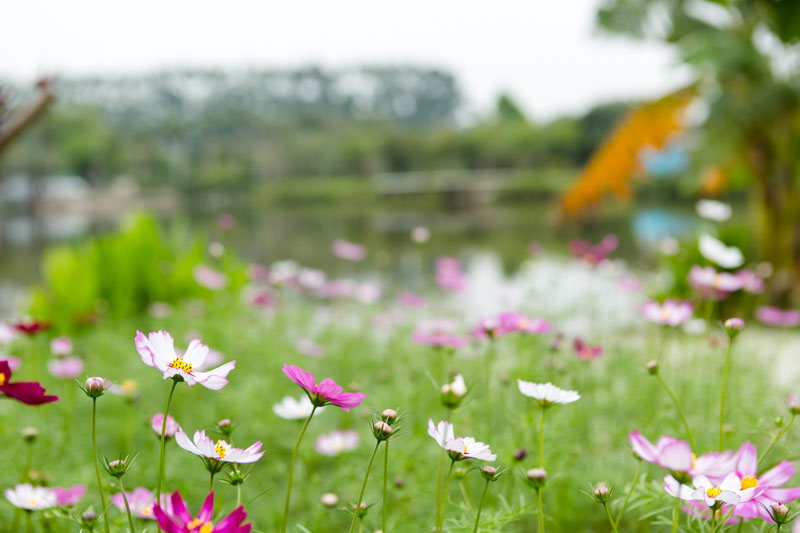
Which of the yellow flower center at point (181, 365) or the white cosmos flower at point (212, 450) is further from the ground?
the yellow flower center at point (181, 365)

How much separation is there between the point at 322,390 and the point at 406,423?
4.07 feet

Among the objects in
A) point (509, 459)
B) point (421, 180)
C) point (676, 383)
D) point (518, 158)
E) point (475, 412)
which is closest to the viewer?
point (509, 459)

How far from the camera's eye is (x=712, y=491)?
640 mm

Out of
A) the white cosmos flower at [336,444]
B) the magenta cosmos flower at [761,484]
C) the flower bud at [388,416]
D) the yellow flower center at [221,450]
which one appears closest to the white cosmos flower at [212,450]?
the yellow flower center at [221,450]

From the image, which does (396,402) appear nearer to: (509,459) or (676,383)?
(509,459)

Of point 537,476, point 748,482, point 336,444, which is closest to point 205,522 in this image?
point 537,476

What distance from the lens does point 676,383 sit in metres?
1.83

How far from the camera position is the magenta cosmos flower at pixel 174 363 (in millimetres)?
599

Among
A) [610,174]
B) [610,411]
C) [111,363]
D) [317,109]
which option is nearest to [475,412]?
[610,411]

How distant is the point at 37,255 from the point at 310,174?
115 ft

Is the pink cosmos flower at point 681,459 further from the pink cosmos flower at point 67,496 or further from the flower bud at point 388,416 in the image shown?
the pink cosmos flower at point 67,496

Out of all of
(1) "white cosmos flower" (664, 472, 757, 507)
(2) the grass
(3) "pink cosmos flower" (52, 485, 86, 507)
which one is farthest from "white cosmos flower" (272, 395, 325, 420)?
(1) "white cosmos flower" (664, 472, 757, 507)

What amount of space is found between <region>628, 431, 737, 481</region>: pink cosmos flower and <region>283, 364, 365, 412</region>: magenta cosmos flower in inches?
11.2

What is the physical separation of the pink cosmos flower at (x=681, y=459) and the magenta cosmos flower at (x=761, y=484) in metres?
0.02
